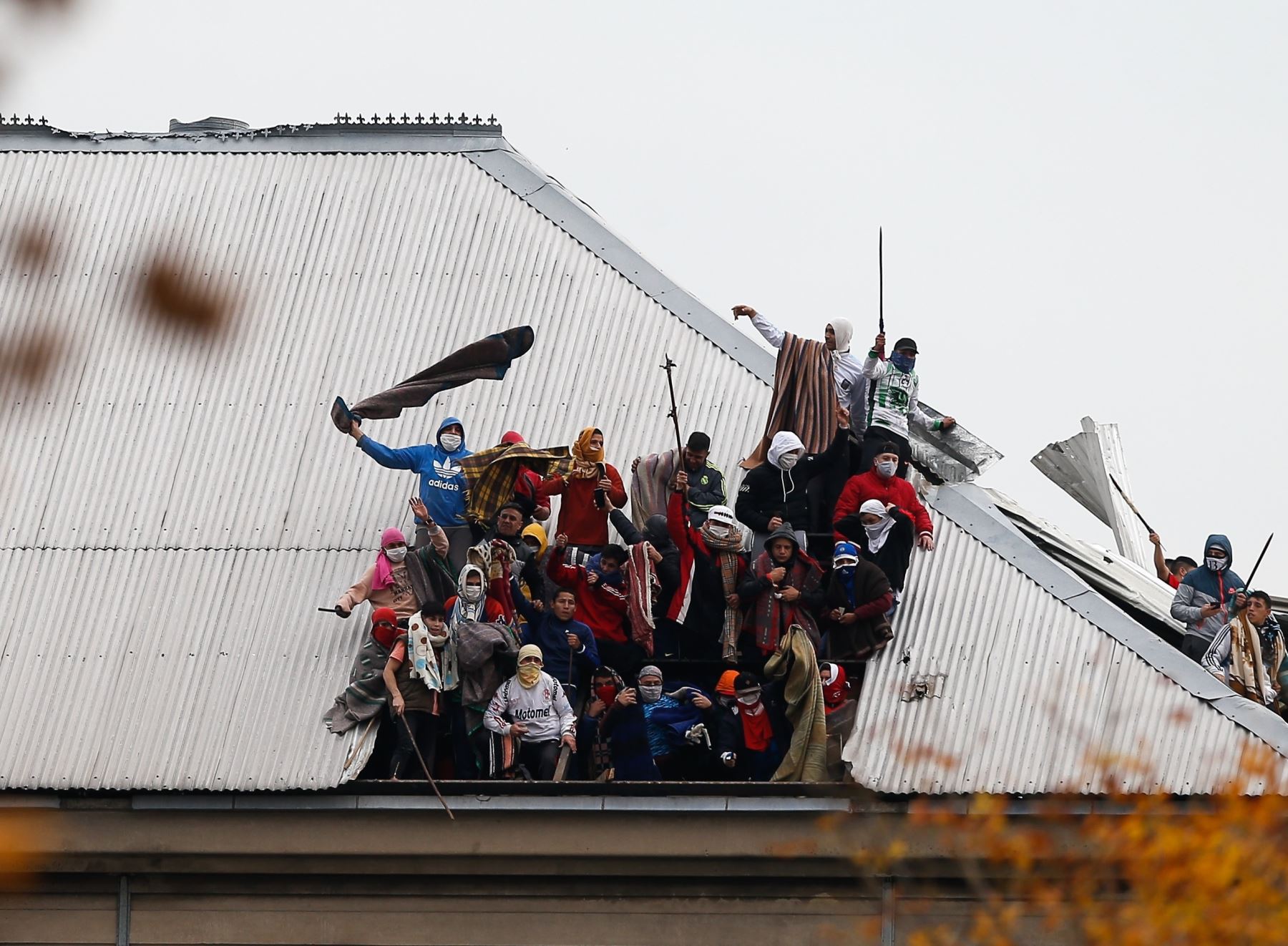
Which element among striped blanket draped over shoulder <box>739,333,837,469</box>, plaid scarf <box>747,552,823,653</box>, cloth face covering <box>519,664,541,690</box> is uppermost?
striped blanket draped over shoulder <box>739,333,837,469</box>

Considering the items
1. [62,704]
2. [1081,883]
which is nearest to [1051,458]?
[62,704]

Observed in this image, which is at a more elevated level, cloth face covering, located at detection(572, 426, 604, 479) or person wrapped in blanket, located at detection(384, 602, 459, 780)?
cloth face covering, located at detection(572, 426, 604, 479)

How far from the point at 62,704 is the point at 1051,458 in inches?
696

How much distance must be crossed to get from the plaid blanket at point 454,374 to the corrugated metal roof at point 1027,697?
510 cm

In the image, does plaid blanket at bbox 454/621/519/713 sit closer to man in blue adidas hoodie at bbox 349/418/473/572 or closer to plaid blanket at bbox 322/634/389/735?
plaid blanket at bbox 322/634/389/735

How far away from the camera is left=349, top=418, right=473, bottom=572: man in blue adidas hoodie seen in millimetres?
24141

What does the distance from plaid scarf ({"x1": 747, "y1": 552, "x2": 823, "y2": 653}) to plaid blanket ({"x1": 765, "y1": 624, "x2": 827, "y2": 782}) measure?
11.3 inches

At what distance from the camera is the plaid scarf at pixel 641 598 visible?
22953mm

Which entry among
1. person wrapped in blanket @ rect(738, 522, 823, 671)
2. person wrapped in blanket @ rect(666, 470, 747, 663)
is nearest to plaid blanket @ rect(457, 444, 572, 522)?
person wrapped in blanket @ rect(666, 470, 747, 663)

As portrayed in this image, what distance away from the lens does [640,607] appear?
23000 mm

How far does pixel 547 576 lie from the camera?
23250 millimetres

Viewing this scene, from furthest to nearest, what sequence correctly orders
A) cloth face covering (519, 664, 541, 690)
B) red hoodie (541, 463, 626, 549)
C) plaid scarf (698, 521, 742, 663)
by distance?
red hoodie (541, 463, 626, 549), plaid scarf (698, 521, 742, 663), cloth face covering (519, 664, 541, 690)

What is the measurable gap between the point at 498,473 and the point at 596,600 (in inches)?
67.6

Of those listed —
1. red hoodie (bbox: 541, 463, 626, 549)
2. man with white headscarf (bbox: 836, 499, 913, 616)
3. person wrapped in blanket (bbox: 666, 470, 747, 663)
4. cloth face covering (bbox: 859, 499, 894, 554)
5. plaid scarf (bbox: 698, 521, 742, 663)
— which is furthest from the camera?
red hoodie (bbox: 541, 463, 626, 549)
